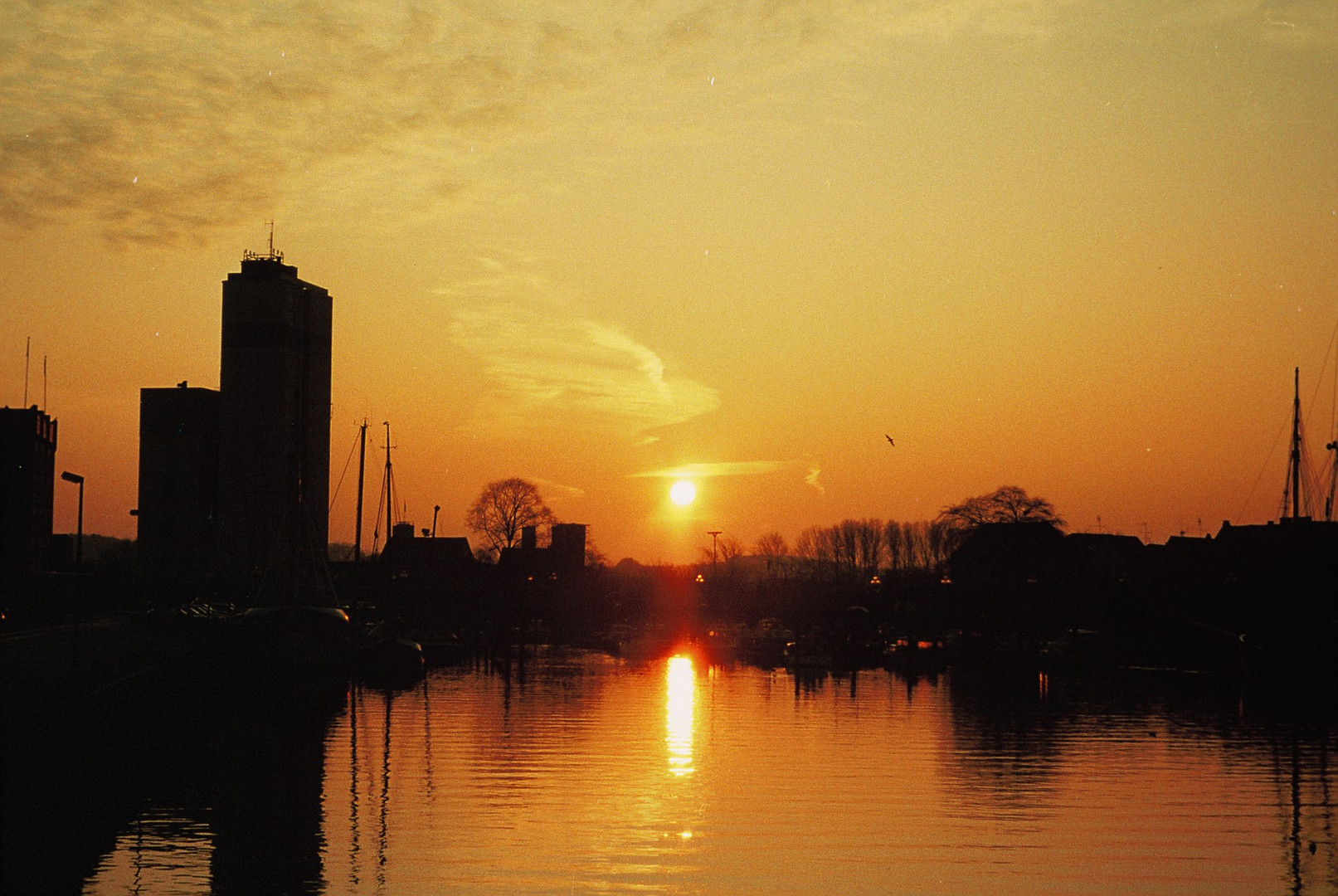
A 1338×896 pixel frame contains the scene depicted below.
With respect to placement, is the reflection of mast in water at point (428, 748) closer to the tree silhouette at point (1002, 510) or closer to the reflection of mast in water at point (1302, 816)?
the reflection of mast in water at point (1302, 816)

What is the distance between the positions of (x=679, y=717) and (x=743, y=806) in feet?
79.2

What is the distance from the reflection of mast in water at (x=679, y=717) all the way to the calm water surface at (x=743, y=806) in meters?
0.27

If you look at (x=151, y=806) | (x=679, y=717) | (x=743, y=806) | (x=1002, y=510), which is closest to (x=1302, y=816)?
(x=743, y=806)

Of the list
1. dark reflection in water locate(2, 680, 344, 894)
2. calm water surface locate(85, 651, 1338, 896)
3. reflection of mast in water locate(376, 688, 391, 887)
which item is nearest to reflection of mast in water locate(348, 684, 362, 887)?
calm water surface locate(85, 651, 1338, 896)

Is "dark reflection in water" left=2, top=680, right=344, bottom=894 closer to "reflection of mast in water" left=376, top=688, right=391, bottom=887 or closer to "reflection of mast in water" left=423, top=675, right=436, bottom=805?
"reflection of mast in water" left=376, top=688, right=391, bottom=887

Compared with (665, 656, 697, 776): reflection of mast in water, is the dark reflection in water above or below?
above

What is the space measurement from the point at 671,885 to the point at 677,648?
12360 cm

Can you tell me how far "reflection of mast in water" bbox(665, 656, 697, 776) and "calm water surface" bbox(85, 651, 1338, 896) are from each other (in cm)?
27

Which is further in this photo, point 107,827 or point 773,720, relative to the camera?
point 773,720

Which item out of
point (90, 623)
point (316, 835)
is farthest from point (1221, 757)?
point (90, 623)

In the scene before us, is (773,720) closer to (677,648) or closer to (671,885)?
(671,885)

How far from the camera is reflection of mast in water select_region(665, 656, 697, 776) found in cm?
3978

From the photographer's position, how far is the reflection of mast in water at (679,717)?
39.8 m

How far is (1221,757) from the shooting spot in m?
41.8
